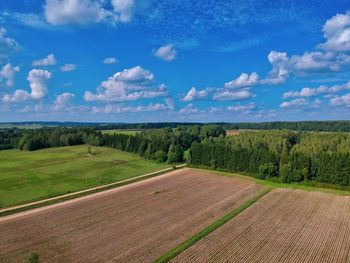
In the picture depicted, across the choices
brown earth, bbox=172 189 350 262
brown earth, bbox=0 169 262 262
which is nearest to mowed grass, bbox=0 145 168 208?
brown earth, bbox=0 169 262 262

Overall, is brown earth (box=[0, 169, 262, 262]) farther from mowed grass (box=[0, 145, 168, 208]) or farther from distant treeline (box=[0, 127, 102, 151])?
distant treeline (box=[0, 127, 102, 151])

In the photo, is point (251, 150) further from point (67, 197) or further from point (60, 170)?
point (60, 170)

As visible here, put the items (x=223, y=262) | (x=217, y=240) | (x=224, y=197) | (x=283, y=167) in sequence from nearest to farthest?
(x=223, y=262)
(x=217, y=240)
(x=224, y=197)
(x=283, y=167)

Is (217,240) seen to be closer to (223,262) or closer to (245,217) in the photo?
(223,262)

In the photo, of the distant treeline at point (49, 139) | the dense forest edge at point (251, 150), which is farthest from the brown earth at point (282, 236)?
the distant treeline at point (49, 139)

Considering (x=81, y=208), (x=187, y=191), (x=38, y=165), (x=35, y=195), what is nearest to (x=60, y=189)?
(x=35, y=195)

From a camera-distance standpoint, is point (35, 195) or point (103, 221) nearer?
point (103, 221)
